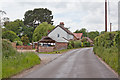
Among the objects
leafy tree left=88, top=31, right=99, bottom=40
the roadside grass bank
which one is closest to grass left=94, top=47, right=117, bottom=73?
the roadside grass bank

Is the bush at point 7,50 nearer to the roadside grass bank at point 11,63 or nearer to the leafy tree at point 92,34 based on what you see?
the roadside grass bank at point 11,63

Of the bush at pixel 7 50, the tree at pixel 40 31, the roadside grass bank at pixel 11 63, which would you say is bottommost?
the roadside grass bank at pixel 11 63

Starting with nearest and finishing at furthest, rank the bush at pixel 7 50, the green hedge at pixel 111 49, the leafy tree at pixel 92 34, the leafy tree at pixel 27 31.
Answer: the green hedge at pixel 111 49 → the bush at pixel 7 50 → the leafy tree at pixel 27 31 → the leafy tree at pixel 92 34

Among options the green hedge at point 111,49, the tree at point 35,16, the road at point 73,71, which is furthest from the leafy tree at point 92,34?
the road at point 73,71

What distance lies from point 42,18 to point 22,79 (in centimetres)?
6937

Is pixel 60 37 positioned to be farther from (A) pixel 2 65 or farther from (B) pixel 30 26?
(A) pixel 2 65

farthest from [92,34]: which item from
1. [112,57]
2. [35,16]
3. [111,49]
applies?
[112,57]

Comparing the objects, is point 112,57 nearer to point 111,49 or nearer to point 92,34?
point 111,49

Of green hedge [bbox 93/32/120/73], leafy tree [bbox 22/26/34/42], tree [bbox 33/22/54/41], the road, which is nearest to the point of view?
the road

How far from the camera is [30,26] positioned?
7956 cm

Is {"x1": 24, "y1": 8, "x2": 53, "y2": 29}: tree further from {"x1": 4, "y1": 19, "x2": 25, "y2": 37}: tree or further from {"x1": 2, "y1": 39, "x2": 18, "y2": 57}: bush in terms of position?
{"x1": 2, "y1": 39, "x2": 18, "y2": 57}: bush

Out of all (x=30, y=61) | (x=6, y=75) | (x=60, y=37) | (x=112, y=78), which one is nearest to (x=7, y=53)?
(x=30, y=61)

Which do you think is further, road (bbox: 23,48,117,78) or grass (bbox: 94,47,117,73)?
grass (bbox: 94,47,117,73)

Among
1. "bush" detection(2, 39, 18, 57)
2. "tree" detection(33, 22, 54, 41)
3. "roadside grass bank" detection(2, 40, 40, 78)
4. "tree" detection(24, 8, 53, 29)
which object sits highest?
"tree" detection(24, 8, 53, 29)
